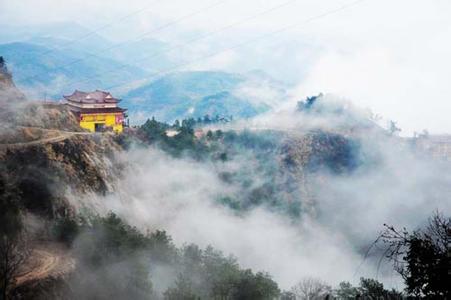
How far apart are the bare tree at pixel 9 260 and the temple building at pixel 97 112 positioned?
107ft

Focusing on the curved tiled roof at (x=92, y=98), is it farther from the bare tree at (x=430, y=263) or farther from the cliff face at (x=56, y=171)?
the bare tree at (x=430, y=263)

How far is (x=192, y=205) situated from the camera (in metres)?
57.9

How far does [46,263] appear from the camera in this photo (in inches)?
1111

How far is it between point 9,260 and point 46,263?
159 inches

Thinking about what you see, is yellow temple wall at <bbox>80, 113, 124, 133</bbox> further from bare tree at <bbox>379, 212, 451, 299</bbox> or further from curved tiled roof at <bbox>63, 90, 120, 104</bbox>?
bare tree at <bbox>379, 212, 451, 299</bbox>

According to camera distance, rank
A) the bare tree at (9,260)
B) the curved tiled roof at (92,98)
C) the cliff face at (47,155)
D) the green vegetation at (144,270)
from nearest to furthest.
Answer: the bare tree at (9,260), the green vegetation at (144,270), the cliff face at (47,155), the curved tiled roof at (92,98)

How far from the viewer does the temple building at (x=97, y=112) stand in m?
61.6

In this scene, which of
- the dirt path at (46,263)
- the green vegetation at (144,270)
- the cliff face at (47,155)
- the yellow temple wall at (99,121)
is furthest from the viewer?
the yellow temple wall at (99,121)

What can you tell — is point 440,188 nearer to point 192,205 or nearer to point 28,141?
point 192,205

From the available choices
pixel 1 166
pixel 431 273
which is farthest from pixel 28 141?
pixel 431 273

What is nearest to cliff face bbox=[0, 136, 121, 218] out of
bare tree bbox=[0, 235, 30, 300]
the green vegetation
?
the green vegetation

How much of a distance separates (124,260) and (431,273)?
2484cm

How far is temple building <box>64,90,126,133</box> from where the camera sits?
61.6 metres

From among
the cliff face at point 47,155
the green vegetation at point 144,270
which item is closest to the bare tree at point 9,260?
the green vegetation at point 144,270
